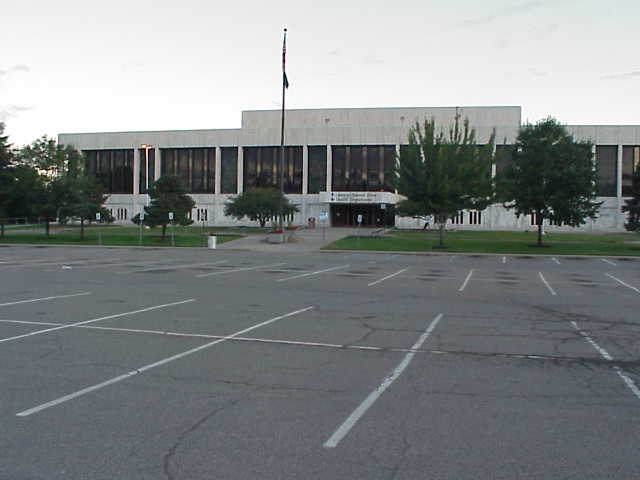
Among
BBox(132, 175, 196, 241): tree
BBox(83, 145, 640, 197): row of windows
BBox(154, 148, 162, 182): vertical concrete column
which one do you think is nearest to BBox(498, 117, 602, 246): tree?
BBox(132, 175, 196, 241): tree

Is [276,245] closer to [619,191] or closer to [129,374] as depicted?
[129,374]

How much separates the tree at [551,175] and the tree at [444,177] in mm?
2050

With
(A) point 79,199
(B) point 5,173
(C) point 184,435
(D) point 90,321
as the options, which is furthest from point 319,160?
(C) point 184,435

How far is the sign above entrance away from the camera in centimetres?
7231

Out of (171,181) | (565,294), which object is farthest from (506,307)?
(171,181)

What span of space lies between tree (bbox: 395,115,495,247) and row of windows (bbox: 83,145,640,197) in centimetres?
3235

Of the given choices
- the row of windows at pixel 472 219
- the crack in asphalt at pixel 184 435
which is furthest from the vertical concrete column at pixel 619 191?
the crack in asphalt at pixel 184 435

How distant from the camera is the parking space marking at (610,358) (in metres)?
7.33

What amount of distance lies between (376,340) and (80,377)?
4.77 metres

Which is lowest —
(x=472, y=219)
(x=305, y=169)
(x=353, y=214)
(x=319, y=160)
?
(x=472, y=219)

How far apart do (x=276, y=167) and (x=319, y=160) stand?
575 centimetres

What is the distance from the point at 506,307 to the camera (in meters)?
14.8

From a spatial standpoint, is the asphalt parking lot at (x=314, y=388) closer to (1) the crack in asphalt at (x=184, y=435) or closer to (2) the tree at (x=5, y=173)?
(1) the crack in asphalt at (x=184, y=435)

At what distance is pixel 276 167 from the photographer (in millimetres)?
80562
